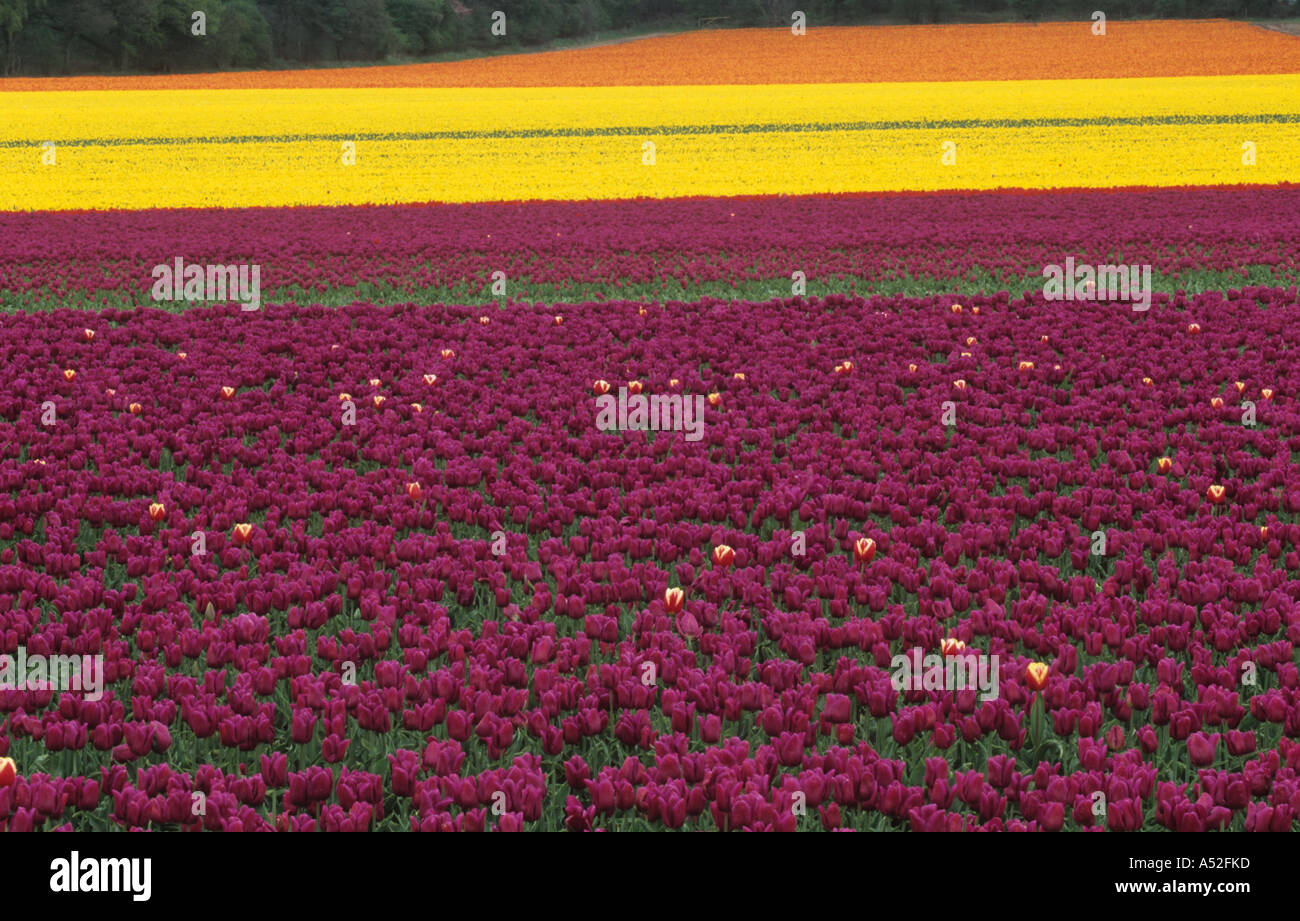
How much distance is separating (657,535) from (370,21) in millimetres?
75730

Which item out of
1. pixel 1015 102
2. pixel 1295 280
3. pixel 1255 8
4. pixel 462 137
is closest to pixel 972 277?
pixel 1295 280

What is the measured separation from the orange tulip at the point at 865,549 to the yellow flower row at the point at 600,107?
34833 mm

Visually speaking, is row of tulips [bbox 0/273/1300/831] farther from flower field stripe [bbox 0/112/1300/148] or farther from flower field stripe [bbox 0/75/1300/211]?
flower field stripe [bbox 0/112/1300/148]

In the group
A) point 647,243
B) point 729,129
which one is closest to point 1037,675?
point 647,243

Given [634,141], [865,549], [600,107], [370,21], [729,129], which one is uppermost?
[370,21]

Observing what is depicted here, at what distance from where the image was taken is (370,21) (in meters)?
75.0

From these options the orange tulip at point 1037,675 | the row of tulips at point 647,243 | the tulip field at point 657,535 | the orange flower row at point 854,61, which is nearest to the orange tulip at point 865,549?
the tulip field at point 657,535

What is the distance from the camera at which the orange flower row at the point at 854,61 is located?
5712 cm

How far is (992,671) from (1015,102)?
42.2 m

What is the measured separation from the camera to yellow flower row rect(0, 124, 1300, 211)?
85.2 feet

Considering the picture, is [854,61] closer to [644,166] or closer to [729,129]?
[729,129]

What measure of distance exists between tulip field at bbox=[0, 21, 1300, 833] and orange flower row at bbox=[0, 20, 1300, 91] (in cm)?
4188
